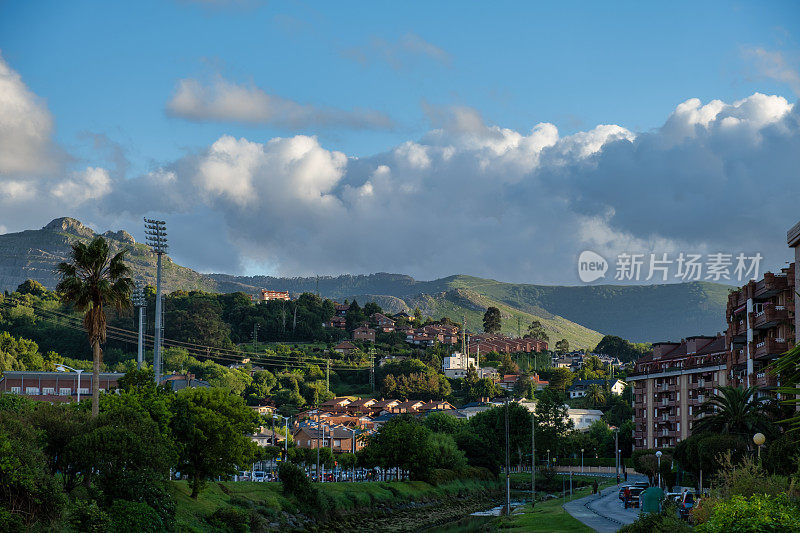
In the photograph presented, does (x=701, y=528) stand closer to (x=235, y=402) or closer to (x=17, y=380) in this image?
(x=235, y=402)

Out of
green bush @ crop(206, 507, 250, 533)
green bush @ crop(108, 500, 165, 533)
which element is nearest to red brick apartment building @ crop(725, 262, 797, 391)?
green bush @ crop(206, 507, 250, 533)

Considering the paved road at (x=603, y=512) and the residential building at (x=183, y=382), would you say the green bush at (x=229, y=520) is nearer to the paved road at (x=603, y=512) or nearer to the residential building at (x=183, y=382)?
the paved road at (x=603, y=512)

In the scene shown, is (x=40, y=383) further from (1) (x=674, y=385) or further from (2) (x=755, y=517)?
(2) (x=755, y=517)

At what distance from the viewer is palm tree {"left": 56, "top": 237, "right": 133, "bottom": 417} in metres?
55.6

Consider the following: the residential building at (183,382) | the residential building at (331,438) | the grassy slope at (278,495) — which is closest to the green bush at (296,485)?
the grassy slope at (278,495)

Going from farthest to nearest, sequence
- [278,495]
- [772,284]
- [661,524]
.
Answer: [772,284] < [278,495] < [661,524]

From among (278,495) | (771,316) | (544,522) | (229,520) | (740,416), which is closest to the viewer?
(229,520)

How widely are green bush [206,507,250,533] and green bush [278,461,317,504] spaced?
46.8 feet

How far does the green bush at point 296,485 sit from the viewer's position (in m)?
81.6

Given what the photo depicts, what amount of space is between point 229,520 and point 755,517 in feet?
159

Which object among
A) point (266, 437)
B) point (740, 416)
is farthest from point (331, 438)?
point (740, 416)

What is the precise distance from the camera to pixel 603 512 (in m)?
77.2

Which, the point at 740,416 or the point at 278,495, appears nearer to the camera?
the point at 740,416

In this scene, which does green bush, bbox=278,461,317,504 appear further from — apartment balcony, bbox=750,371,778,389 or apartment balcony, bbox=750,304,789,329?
apartment balcony, bbox=750,304,789,329
